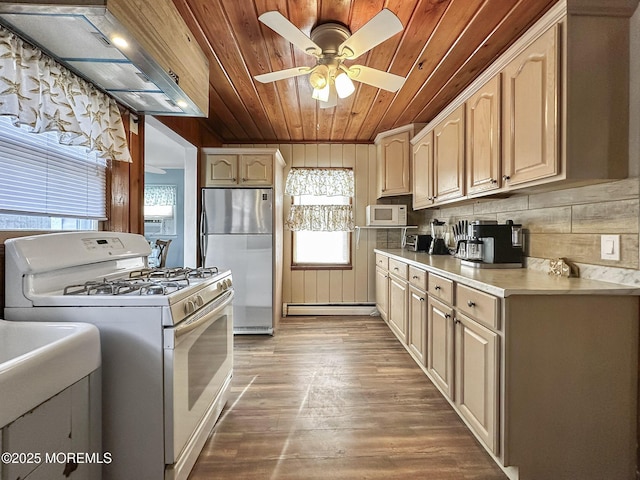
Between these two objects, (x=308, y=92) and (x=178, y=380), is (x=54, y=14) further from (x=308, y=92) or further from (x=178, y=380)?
(x=308, y=92)

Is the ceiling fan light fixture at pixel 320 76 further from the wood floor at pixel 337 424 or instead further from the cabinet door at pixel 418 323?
the wood floor at pixel 337 424

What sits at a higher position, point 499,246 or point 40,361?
point 499,246

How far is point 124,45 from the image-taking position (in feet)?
4.23

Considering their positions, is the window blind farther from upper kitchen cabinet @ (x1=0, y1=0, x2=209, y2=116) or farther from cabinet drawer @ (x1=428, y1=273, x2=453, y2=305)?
cabinet drawer @ (x1=428, y1=273, x2=453, y2=305)

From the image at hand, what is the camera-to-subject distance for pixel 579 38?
56.6 inches

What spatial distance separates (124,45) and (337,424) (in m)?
2.16

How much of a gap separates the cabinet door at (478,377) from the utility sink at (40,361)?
1.65m

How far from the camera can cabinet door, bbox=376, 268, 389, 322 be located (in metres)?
3.50

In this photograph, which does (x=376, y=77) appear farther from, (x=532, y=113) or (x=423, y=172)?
(x=423, y=172)

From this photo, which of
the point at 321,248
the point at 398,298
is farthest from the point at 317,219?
Answer: the point at 398,298

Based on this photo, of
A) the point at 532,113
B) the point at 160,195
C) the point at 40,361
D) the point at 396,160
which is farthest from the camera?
the point at 160,195

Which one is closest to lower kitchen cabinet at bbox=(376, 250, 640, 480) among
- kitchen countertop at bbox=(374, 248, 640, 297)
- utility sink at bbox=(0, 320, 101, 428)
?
kitchen countertop at bbox=(374, 248, 640, 297)

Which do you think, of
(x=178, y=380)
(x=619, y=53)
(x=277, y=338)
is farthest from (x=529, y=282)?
(x=277, y=338)

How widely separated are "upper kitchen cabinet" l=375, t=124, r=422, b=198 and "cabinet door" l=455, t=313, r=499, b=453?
2125mm
